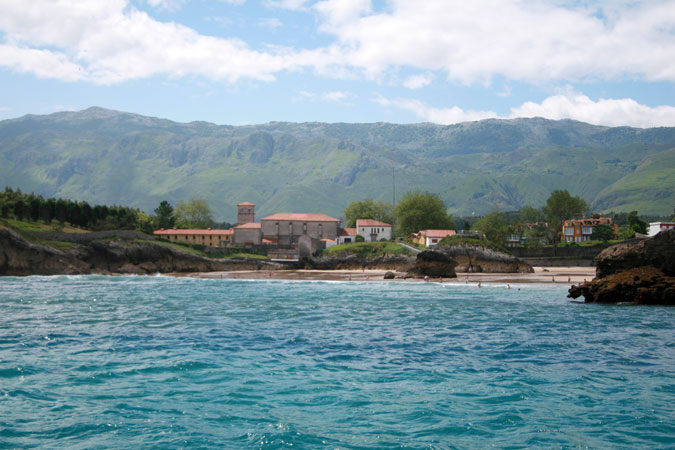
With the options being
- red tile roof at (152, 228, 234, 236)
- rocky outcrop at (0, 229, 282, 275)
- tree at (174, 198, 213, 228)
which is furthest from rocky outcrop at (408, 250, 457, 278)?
tree at (174, 198, 213, 228)

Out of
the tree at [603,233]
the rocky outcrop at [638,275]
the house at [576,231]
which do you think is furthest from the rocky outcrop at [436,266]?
the house at [576,231]

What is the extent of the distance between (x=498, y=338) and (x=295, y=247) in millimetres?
83520

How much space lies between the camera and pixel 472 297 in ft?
174

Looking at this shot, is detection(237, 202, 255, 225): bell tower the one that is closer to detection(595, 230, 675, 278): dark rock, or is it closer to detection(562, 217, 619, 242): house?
detection(562, 217, 619, 242): house

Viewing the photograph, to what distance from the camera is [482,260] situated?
90.4 meters

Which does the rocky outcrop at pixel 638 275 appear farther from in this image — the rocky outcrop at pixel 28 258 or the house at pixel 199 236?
the house at pixel 199 236

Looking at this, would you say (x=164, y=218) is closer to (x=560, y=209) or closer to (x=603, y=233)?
(x=560, y=209)

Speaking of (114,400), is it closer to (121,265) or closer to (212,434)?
(212,434)

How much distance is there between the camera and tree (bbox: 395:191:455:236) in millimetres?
134000

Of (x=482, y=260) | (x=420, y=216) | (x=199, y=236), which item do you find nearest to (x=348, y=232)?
(x=420, y=216)

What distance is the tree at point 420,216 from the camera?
134000 millimetres

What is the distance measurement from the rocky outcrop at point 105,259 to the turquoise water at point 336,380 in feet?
165

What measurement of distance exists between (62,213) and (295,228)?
A: 4827 centimetres

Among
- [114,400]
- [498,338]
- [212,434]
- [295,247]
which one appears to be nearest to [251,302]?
[498,338]
